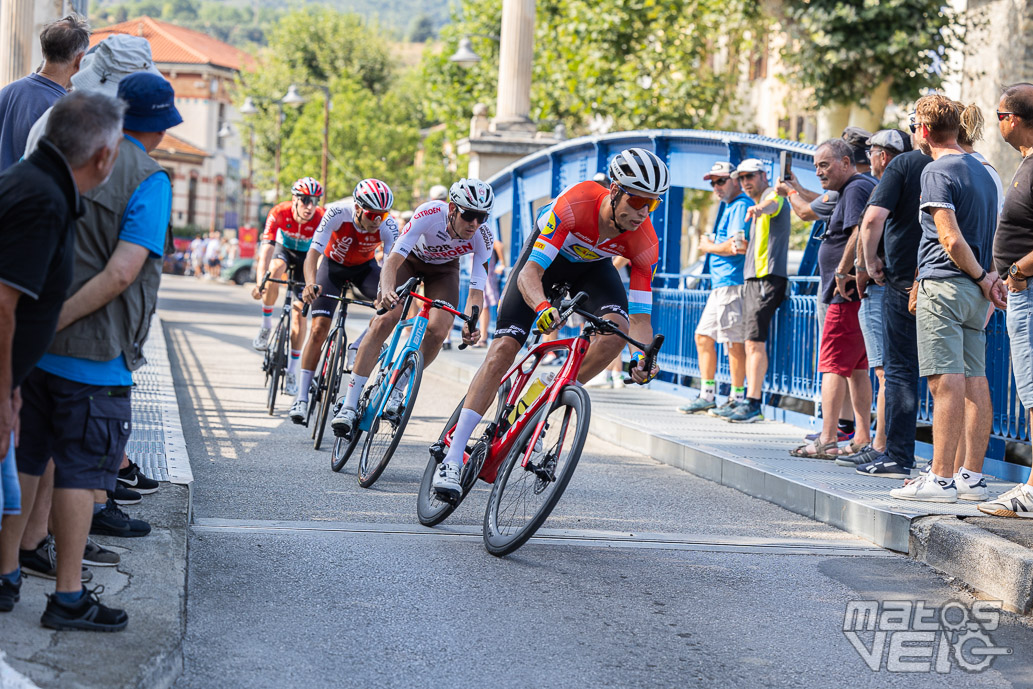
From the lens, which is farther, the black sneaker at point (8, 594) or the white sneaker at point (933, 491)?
the white sneaker at point (933, 491)

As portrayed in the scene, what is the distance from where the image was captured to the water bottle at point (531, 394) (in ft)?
20.4

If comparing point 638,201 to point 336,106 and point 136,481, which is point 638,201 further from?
point 336,106

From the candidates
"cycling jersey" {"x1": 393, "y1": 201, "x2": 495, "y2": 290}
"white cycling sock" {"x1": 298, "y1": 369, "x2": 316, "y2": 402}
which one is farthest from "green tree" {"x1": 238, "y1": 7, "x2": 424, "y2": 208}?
"cycling jersey" {"x1": 393, "y1": 201, "x2": 495, "y2": 290}

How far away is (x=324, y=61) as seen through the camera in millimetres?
77188

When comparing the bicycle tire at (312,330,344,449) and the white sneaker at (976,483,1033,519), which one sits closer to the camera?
the white sneaker at (976,483,1033,519)

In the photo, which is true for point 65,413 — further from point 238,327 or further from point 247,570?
point 238,327

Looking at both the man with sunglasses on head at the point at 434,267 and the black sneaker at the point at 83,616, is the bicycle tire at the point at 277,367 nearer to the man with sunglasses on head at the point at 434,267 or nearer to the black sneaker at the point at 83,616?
the man with sunglasses on head at the point at 434,267

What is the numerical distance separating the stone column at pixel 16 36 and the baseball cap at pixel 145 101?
8.74 m

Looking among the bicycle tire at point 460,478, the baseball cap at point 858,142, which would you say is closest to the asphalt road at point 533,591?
the bicycle tire at point 460,478

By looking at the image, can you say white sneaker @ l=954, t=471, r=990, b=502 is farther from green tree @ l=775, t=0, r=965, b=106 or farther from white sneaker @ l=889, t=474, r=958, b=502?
green tree @ l=775, t=0, r=965, b=106

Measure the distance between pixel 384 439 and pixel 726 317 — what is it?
4.43 m

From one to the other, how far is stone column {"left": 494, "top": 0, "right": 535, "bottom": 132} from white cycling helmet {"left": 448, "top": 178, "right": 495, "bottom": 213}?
15727 mm

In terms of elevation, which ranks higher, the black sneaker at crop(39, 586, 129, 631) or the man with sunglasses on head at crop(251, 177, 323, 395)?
the man with sunglasses on head at crop(251, 177, 323, 395)

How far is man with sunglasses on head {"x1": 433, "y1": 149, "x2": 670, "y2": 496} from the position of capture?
20.0ft
